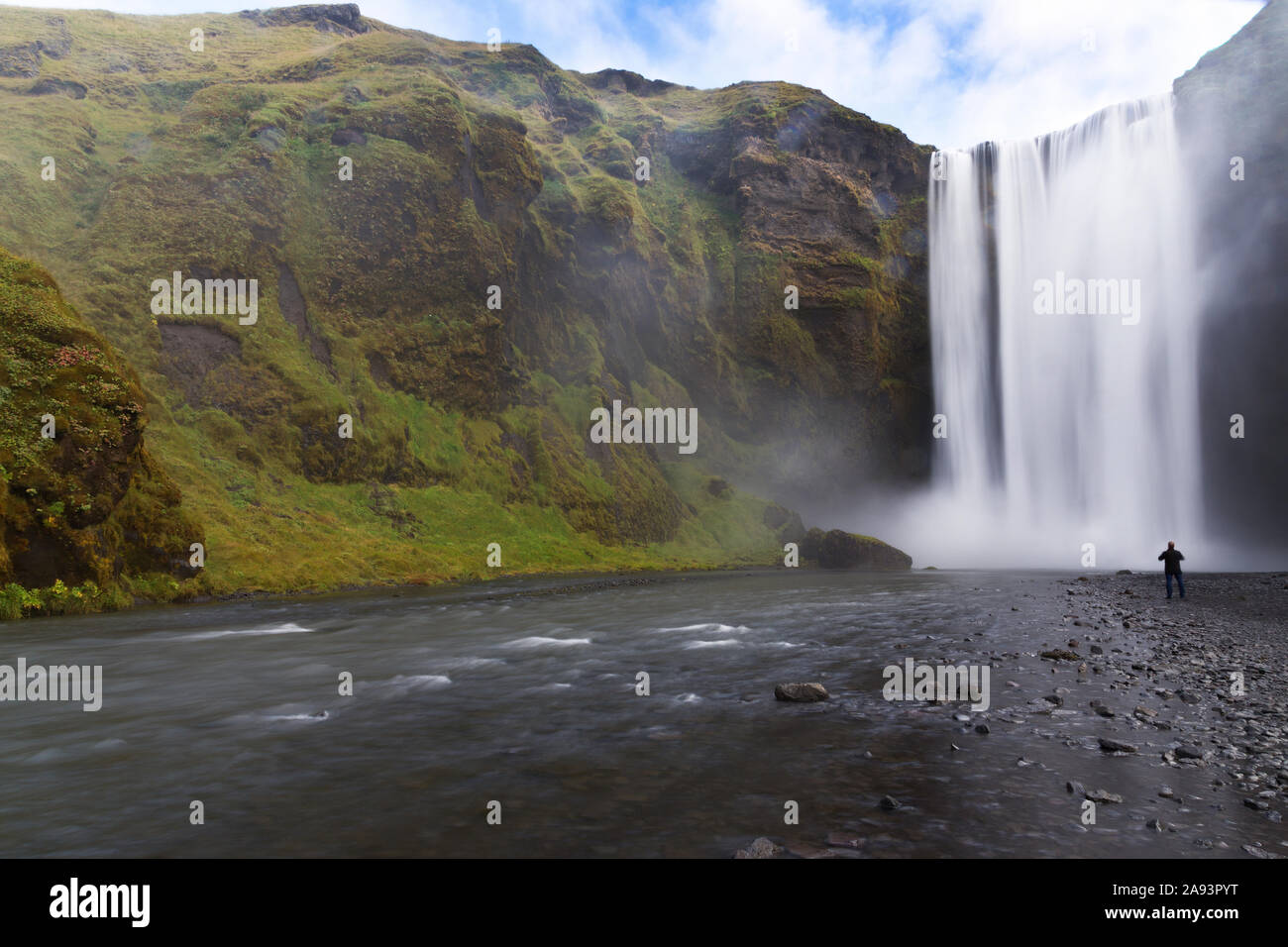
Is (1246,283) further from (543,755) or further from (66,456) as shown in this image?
(66,456)

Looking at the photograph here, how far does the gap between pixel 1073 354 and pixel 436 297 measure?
64018mm

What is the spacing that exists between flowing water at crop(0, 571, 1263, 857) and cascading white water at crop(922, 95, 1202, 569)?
58.6 meters

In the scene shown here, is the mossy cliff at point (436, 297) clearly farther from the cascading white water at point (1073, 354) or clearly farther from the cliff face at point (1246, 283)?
the cliff face at point (1246, 283)

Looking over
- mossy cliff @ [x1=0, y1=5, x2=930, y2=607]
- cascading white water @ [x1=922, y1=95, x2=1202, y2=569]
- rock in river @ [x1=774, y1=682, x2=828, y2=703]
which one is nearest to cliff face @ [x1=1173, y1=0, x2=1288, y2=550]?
cascading white water @ [x1=922, y1=95, x2=1202, y2=569]

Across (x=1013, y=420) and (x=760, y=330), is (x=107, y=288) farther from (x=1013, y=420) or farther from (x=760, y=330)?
(x=1013, y=420)

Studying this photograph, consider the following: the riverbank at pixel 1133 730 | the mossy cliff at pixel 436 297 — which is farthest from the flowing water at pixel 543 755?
the mossy cliff at pixel 436 297

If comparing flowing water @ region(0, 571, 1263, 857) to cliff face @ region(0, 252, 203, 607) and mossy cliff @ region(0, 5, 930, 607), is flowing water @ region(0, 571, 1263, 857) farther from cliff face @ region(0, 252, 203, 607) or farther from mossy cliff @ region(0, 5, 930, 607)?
mossy cliff @ region(0, 5, 930, 607)

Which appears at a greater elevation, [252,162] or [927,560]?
[252,162]

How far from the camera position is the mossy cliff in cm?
4034

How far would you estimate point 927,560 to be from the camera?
70562mm

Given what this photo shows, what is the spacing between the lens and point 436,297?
198 ft
